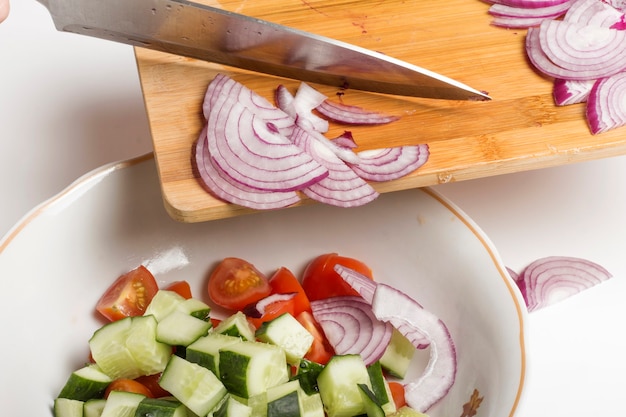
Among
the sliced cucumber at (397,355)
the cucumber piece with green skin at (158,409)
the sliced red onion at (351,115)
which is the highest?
the sliced red onion at (351,115)

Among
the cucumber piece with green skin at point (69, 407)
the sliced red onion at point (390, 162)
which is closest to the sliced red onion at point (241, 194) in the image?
the sliced red onion at point (390, 162)

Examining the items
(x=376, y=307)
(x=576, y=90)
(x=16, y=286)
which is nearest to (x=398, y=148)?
(x=376, y=307)

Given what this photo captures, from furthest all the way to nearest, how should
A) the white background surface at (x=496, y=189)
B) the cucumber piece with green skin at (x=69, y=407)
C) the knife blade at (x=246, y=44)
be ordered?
the white background surface at (x=496, y=189) → the knife blade at (x=246, y=44) → the cucumber piece with green skin at (x=69, y=407)

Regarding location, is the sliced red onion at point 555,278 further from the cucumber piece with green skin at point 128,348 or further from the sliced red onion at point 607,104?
the cucumber piece with green skin at point 128,348

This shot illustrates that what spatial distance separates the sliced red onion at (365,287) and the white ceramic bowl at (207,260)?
0.08 meters

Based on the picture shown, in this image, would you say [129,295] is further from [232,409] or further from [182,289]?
[232,409]

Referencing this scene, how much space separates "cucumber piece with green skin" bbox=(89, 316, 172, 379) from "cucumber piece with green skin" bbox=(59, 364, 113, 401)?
20 millimetres

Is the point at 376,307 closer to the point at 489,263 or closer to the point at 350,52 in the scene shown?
the point at 489,263

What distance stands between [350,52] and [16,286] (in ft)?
3.01

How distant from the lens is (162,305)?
1.75 meters

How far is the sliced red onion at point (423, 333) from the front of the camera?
176 cm

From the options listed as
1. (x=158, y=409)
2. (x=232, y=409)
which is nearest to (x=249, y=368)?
(x=232, y=409)

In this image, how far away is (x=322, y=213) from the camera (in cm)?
203

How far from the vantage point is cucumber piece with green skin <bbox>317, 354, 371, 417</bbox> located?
1.61 metres
